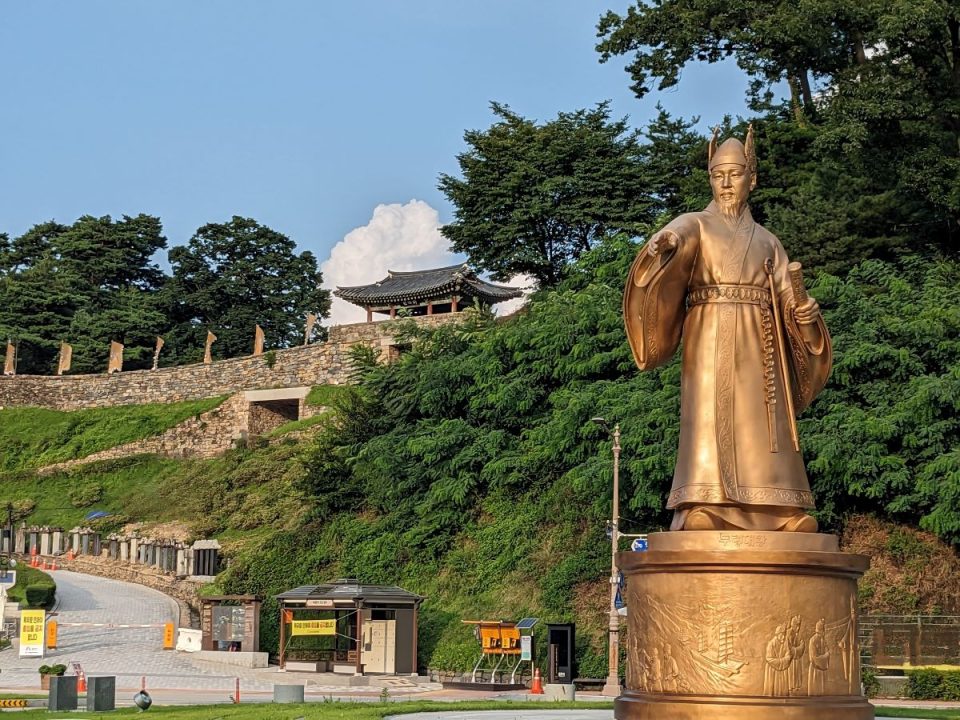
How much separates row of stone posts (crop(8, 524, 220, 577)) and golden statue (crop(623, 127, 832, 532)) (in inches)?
1003

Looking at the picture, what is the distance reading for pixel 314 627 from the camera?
81.7 feet

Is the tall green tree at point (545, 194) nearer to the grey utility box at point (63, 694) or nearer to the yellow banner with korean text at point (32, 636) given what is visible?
the yellow banner with korean text at point (32, 636)

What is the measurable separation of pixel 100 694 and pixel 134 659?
30.1ft

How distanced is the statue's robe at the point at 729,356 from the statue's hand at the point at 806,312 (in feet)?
0.16

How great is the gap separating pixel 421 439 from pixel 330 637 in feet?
16.3

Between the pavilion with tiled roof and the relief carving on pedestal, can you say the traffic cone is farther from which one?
the pavilion with tiled roof

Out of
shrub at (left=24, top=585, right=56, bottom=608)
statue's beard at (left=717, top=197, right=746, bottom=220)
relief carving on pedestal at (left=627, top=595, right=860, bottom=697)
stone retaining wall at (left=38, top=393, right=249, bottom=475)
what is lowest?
shrub at (left=24, top=585, right=56, bottom=608)

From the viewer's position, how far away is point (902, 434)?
2239cm

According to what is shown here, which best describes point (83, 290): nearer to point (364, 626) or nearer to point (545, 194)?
point (545, 194)

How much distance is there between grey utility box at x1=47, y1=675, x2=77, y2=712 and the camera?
16.4 meters

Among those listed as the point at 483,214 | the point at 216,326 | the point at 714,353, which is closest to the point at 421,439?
the point at 483,214

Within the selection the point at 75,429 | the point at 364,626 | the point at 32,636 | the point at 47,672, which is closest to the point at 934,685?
the point at 364,626

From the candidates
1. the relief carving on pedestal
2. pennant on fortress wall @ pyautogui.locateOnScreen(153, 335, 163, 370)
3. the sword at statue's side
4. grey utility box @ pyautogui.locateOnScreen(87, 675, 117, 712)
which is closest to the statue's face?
the sword at statue's side

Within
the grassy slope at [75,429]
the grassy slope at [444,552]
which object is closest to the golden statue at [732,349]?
the grassy slope at [444,552]
